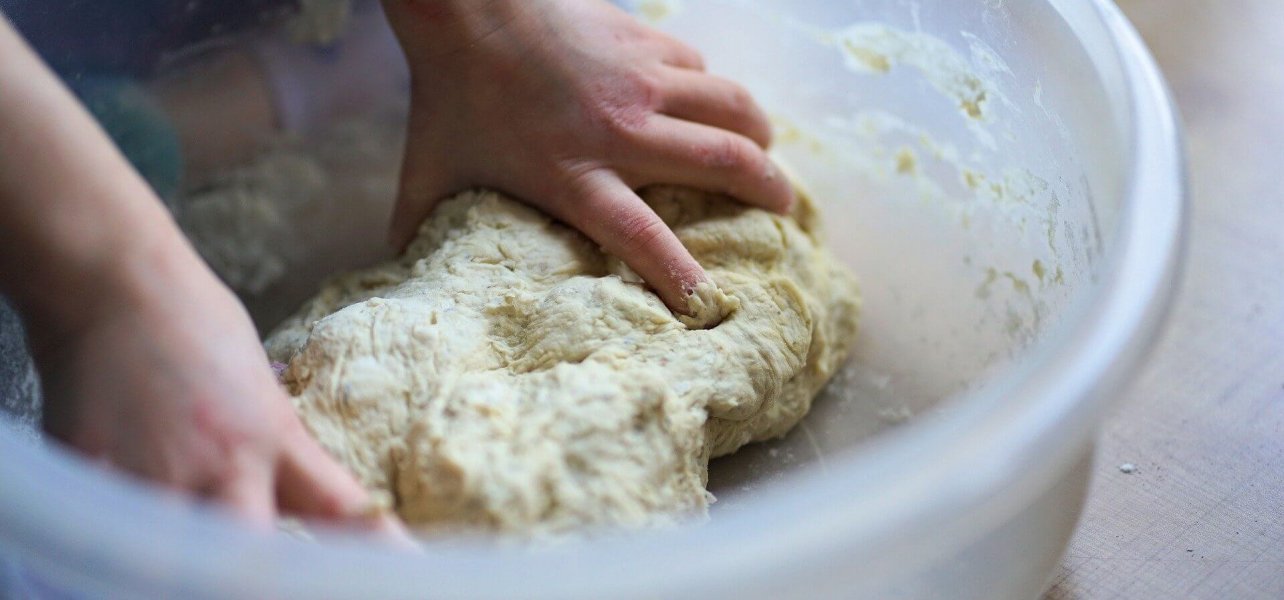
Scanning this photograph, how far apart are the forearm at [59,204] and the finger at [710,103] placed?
0.53 metres

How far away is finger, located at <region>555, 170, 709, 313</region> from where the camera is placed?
0.91m

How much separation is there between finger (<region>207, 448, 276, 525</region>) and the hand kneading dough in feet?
0.43

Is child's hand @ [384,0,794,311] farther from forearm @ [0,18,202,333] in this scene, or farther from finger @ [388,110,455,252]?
forearm @ [0,18,202,333]

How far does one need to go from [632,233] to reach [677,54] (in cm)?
27

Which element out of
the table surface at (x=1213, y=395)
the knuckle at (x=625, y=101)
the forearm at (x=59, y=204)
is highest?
the forearm at (x=59, y=204)

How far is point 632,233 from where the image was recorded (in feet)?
3.02

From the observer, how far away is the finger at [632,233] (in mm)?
906

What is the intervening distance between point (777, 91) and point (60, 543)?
38.2 inches

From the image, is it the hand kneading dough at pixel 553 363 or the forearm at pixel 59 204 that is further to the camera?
the hand kneading dough at pixel 553 363

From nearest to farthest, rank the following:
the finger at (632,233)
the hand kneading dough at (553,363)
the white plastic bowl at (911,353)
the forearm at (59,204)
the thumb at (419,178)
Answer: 1. the white plastic bowl at (911,353)
2. the forearm at (59,204)
3. the hand kneading dough at (553,363)
4. the finger at (632,233)
5. the thumb at (419,178)

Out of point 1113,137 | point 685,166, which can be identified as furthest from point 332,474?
point 1113,137

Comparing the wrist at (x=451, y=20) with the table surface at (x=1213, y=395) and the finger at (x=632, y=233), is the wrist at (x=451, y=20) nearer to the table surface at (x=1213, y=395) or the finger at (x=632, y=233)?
the finger at (x=632, y=233)

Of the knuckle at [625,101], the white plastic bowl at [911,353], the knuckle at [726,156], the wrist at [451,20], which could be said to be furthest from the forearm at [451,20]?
the white plastic bowl at [911,353]

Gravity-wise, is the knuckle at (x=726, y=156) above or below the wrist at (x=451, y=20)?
below
